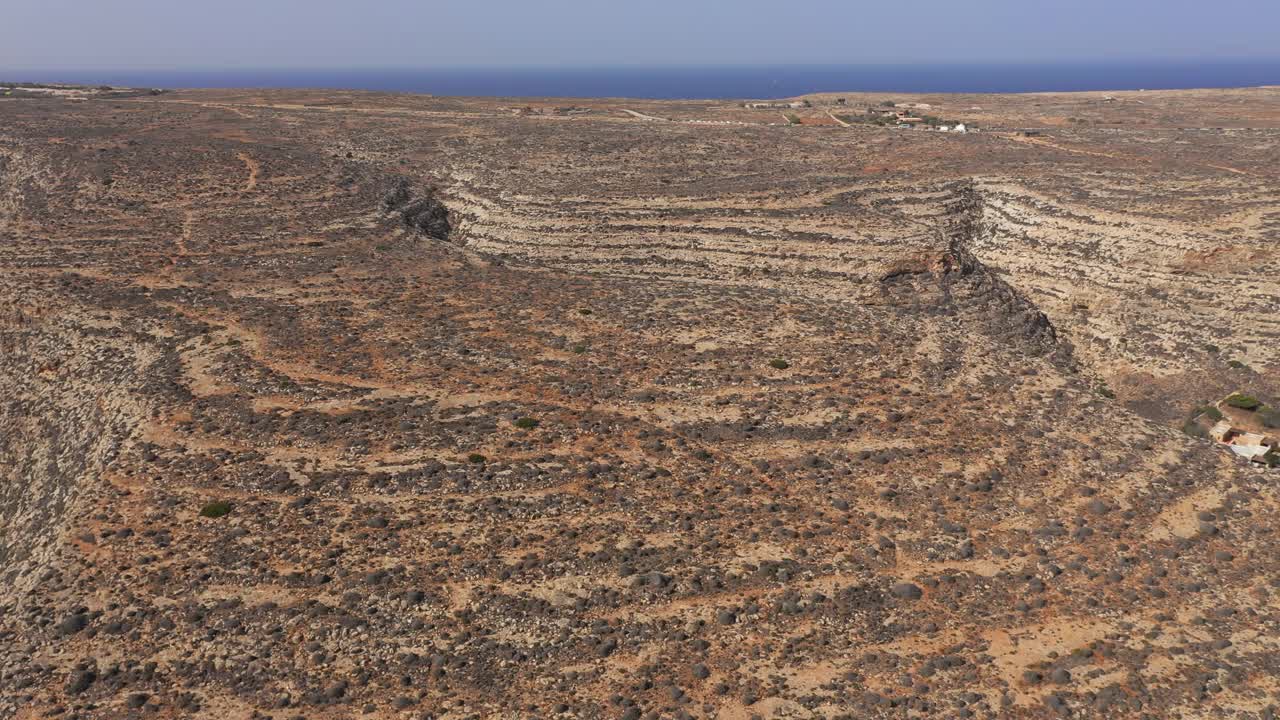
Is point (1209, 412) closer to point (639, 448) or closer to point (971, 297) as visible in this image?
point (971, 297)

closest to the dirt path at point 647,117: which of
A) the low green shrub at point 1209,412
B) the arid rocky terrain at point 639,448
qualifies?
the arid rocky terrain at point 639,448

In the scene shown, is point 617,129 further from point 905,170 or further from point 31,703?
point 31,703

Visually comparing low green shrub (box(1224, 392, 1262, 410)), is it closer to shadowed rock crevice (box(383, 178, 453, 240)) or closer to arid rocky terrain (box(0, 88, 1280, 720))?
arid rocky terrain (box(0, 88, 1280, 720))

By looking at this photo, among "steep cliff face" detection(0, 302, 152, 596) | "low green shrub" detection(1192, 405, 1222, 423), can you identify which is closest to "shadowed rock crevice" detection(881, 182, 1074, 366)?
"low green shrub" detection(1192, 405, 1222, 423)

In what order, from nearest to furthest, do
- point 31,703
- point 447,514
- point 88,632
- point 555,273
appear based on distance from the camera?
1. point 31,703
2. point 88,632
3. point 447,514
4. point 555,273

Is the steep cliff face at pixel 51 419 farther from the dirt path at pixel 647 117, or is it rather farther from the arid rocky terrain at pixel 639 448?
the dirt path at pixel 647 117

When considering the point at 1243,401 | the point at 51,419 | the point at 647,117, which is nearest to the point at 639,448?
the point at 51,419

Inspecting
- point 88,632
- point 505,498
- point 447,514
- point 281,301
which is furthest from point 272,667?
point 281,301
